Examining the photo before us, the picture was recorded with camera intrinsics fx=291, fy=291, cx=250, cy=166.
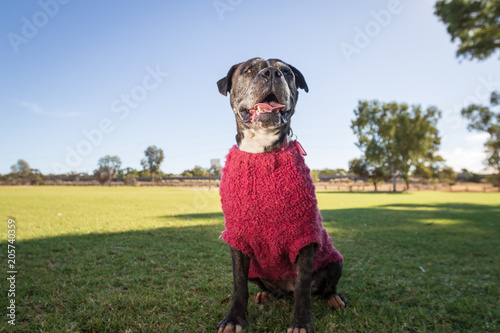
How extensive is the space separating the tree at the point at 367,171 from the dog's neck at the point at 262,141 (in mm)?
45017

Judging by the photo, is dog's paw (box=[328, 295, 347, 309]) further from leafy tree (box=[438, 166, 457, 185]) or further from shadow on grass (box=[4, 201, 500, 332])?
leafy tree (box=[438, 166, 457, 185])

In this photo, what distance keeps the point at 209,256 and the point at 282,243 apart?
7.18 feet

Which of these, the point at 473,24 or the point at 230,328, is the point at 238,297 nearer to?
the point at 230,328

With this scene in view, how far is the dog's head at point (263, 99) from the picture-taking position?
81.6 inches

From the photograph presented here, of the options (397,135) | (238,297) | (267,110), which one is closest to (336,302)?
(238,297)

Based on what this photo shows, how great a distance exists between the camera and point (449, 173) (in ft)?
156

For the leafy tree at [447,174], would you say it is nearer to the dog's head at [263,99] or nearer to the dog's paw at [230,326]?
the dog's head at [263,99]

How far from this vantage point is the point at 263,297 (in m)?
2.45

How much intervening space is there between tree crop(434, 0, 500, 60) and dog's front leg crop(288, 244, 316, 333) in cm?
950

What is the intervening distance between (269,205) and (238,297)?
0.72m

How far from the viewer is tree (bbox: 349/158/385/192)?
43844mm

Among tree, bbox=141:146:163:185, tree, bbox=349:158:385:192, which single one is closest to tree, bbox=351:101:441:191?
tree, bbox=349:158:385:192

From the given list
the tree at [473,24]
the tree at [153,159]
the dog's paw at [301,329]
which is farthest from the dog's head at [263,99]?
the tree at [153,159]

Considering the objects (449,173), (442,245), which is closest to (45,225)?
(442,245)
